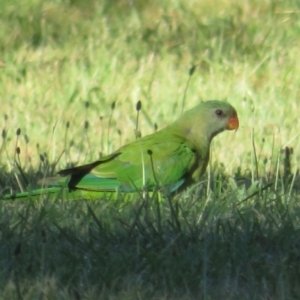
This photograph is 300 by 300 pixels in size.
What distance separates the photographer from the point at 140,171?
4.45 m

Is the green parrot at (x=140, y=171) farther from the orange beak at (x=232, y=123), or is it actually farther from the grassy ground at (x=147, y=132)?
the orange beak at (x=232, y=123)

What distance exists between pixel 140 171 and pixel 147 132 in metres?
1.54

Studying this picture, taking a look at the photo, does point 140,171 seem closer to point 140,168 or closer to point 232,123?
point 140,168

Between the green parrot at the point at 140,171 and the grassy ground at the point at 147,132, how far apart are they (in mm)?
103

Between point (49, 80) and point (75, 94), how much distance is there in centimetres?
34

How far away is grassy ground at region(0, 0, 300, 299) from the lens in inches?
126

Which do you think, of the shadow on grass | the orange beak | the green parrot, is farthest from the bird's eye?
the shadow on grass

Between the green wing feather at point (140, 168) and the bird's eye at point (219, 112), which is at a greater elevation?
the bird's eye at point (219, 112)

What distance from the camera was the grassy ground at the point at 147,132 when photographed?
3.20 meters

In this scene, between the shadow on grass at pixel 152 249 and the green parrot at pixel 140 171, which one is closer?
the shadow on grass at pixel 152 249

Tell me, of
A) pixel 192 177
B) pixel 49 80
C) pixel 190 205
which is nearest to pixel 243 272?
pixel 190 205

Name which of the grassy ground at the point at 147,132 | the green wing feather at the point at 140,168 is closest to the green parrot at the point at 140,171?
the green wing feather at the point at 140,168

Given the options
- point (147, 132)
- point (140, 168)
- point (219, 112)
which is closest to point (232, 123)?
point (219, 112)

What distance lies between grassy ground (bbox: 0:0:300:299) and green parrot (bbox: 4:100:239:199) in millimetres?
103
